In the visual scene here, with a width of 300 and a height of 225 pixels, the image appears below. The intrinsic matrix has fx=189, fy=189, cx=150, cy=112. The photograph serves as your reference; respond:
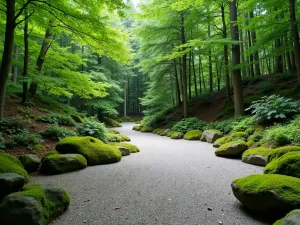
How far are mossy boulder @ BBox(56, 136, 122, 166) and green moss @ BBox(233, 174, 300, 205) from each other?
Answer: 397cm

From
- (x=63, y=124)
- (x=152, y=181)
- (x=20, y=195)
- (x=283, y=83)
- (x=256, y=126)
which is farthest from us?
(x=283, y=83)

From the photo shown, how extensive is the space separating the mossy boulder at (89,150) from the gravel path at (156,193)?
36 centimetres

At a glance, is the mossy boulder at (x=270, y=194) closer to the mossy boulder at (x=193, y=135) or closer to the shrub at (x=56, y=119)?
the mossy boulder at (x=193, y=135)

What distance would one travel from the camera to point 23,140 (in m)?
5.88

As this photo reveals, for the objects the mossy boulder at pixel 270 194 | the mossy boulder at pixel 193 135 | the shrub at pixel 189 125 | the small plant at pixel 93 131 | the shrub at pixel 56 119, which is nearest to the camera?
the mossy boulder at pixel 270 194

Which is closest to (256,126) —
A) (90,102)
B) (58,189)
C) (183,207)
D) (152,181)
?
(152,181)

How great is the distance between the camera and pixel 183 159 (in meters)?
6.21

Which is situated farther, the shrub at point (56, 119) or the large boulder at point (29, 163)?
the shrub at point (56, 119)

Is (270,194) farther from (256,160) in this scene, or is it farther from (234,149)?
(234,149)

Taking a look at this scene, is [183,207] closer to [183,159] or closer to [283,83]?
[183,159]

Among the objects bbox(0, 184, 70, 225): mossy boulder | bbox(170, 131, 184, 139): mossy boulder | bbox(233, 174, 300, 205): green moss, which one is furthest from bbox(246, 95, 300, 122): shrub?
bbox(0, 184, 70, 225): mossy boulder

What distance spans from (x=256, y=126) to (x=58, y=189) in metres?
7.49

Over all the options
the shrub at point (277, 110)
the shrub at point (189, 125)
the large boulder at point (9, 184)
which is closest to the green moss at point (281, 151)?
the shrub at point (277, 110)

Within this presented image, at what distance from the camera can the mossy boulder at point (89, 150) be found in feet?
18.6
